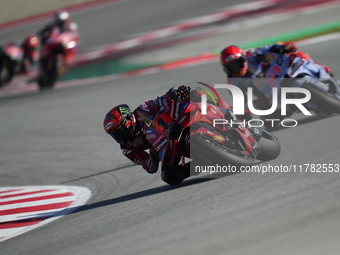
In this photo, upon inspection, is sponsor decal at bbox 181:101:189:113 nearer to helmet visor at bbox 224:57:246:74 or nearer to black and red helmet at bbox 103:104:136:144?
black and red helmet at bbox 103:104:136:144

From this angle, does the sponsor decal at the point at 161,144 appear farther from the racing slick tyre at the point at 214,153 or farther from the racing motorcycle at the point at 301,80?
the racing motorcycle at the point at 301,80

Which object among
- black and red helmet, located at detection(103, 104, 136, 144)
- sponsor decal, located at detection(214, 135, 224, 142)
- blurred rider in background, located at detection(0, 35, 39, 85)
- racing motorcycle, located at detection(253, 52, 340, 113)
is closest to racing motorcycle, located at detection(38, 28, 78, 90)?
blurred rider in background, located at detection(0, 35, 39, 85)

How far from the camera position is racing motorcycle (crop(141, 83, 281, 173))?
4.59 metres

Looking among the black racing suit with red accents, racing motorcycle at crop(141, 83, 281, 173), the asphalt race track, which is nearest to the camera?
the asphalt race track

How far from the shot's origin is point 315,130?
6.07m

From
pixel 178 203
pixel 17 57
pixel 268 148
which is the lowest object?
pixel 178 203

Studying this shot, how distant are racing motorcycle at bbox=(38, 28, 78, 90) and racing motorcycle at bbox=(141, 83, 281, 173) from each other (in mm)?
8360

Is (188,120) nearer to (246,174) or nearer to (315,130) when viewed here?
(246,174)

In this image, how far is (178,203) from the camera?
413cm

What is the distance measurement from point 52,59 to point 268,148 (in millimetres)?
8973

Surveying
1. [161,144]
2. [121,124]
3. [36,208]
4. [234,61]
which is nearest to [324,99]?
[234,61]

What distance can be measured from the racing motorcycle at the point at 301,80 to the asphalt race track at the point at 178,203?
0.93 feet

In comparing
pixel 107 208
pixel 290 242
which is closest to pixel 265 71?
pixel 107 208

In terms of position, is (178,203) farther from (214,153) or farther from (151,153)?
(151,153)
